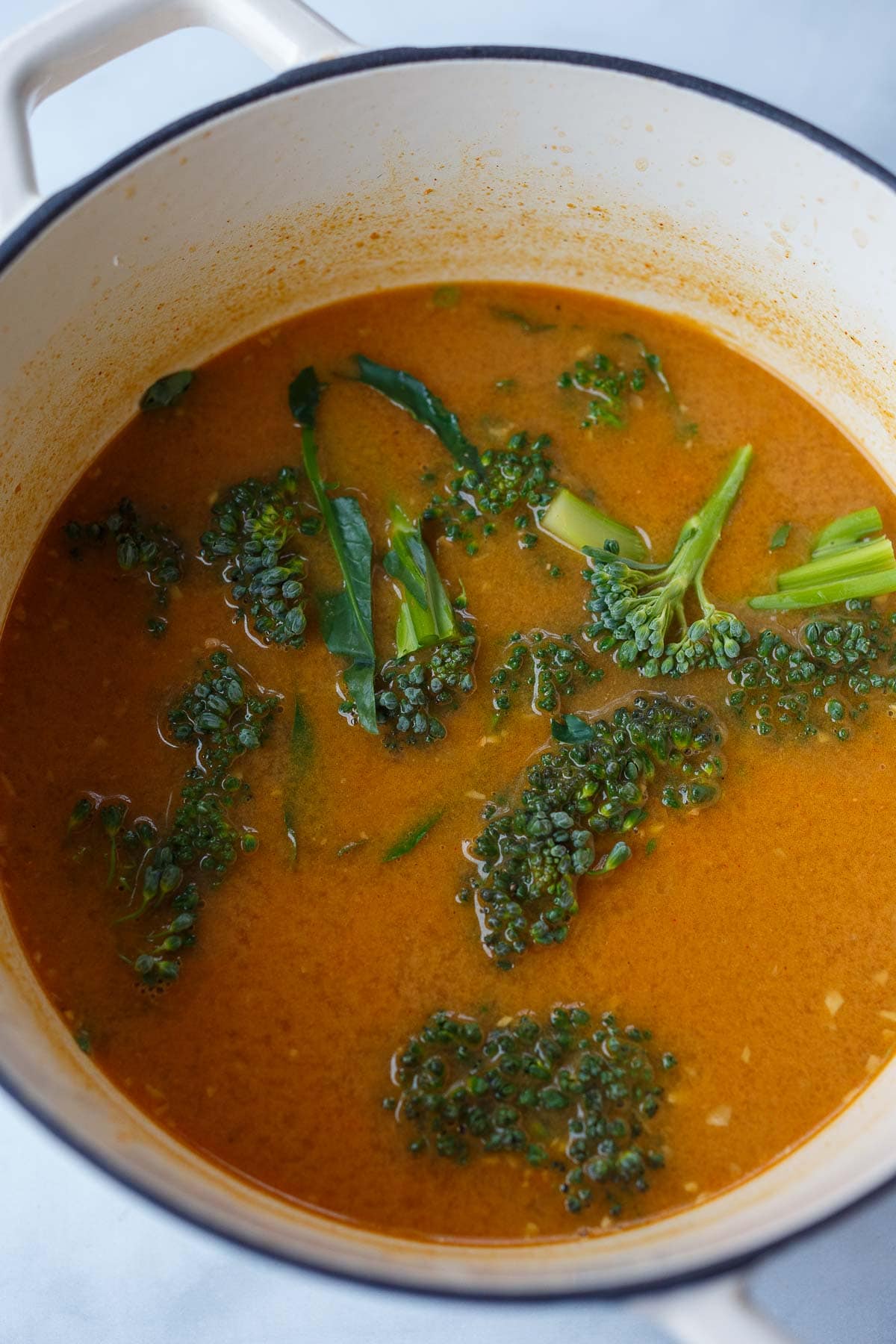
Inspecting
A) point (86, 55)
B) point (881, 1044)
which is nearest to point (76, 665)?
point (86, 55)

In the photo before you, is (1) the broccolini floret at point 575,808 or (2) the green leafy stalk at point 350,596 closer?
(1) the broccolini floret at point 575,808

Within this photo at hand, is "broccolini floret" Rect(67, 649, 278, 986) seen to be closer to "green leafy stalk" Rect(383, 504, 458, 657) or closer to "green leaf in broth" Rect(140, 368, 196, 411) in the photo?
"green leafy stalk" Rect(383, 504, 458, 657)

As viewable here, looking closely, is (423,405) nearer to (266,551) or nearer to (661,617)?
(266,551)

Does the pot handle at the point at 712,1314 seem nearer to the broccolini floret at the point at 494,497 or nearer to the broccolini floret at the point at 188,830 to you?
the broccolini floret at the point at 188,830

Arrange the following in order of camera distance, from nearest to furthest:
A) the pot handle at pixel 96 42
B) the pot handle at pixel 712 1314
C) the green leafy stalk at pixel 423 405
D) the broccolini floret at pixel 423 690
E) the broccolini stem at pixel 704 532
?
the pot handle at pixel 712 1314, the pot handle at pixel 96 42, the broccolini floret at pixel 423 690, the broccolini stem at pixel 704 532, the green leafy stalk at pixel 423 405

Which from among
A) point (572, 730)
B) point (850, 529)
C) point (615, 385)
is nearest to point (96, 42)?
point (615, 385)

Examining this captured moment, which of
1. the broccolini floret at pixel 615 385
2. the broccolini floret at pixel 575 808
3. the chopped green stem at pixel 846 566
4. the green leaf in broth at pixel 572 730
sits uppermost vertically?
the broccolini floret at pixel 615 385

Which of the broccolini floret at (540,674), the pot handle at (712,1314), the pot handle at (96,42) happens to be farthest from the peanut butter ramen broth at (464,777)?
the pot handle at (96,42)
